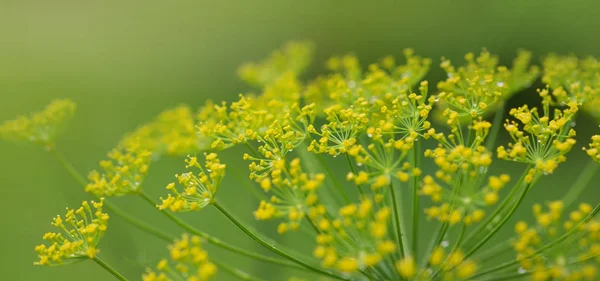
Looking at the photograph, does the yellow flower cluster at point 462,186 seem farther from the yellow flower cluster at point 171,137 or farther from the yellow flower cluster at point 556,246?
the yellow flower cluster at point 171,137

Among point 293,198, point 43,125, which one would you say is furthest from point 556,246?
point 43,125

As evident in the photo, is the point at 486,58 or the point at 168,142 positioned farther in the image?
the point at 168,142

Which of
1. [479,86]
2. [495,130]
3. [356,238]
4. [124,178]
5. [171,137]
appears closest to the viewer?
[356,238]

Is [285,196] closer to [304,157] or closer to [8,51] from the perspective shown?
[304,157]

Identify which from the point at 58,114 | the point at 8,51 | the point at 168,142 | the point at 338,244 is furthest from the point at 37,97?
the point at 338,244

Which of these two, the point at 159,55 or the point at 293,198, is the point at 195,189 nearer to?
the point at 293,198

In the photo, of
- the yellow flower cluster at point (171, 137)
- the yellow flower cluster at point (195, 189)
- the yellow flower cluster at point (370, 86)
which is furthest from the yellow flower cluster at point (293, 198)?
the yellow flower cluster at point (171, 137)

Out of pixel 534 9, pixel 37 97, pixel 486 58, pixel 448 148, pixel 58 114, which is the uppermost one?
pixel 534 9

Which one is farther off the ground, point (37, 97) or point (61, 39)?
point (61, 39)
